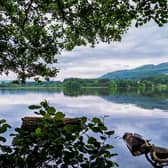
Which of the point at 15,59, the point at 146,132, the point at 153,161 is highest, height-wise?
the point at 15,59

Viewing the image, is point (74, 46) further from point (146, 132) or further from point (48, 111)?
point (146, 132)

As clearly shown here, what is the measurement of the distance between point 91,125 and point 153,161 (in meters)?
1.51

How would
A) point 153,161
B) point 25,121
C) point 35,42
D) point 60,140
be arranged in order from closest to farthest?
1. point 60,140
2. point 25,121
3. point 153,161
4. point 35,42

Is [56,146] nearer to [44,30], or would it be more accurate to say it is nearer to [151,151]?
[151,151]

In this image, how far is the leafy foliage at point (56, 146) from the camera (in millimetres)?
3324

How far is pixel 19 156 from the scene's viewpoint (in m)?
3.45

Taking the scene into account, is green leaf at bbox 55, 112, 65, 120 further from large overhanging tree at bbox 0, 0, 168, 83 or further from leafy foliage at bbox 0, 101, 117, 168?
large overhanging tree at bbox 0, 0, 168, 83

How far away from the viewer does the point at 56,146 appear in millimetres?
3357

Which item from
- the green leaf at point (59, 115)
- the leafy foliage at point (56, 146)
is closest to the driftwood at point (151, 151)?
the leafy foliage at point (56, 146)

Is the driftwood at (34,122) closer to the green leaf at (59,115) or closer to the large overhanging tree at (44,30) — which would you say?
the green leaf at (59,115)

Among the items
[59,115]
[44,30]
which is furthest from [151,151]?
[44,30]

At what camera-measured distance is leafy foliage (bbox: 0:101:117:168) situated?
332 centimetres

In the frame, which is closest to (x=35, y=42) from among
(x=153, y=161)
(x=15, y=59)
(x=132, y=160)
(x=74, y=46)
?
(x=15, y=59)

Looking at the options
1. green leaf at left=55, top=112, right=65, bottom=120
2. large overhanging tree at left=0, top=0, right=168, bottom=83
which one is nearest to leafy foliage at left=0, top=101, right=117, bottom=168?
green leaf at left=55, top=112, right=65, bottom=120
